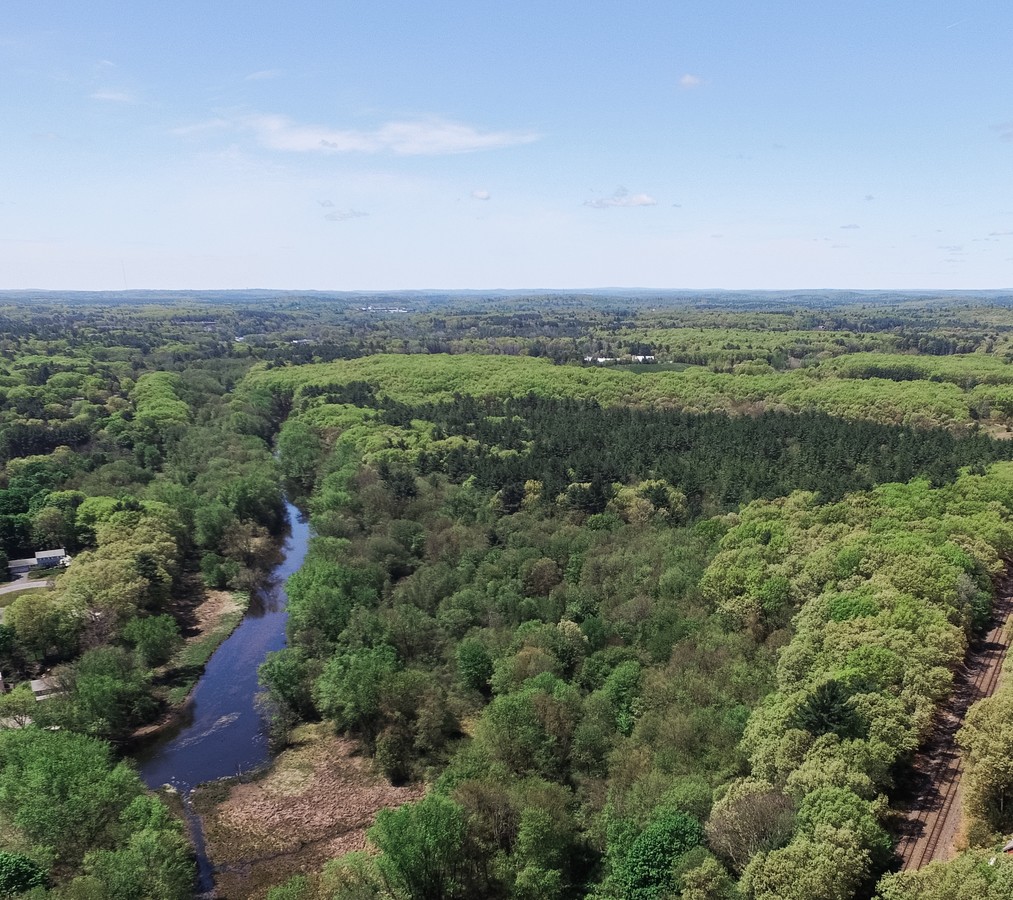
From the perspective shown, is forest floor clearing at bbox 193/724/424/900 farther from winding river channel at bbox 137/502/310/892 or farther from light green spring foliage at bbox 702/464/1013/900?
light green spring foliage at bbox 702/464/1013/900

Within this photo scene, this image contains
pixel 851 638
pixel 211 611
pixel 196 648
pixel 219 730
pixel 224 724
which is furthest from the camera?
pixel 211 611

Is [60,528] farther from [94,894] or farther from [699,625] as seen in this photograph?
[699,625]

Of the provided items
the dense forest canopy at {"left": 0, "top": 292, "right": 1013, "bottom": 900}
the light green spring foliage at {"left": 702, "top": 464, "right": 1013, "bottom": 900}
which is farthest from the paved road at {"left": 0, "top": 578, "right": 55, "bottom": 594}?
the light green spring foliage at {"left": 702, "top": 464, "right": 1013, "bottom": 900}

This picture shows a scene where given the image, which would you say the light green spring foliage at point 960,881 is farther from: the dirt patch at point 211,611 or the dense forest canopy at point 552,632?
the dirt patch at point 211,611

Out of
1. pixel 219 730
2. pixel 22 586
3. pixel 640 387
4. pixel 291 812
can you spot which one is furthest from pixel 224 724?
pixel 640 387

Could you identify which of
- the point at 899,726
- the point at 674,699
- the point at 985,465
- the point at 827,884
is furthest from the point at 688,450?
the point at 827,884

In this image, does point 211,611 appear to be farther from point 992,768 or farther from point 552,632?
point 992,768

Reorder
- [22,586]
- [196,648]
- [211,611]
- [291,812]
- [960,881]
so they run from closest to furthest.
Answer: [960,881], [291,812], [196,648], [22,586], [211,611]

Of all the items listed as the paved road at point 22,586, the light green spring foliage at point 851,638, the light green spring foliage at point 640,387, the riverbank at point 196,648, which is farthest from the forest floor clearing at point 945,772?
the paved road at point 22,586
